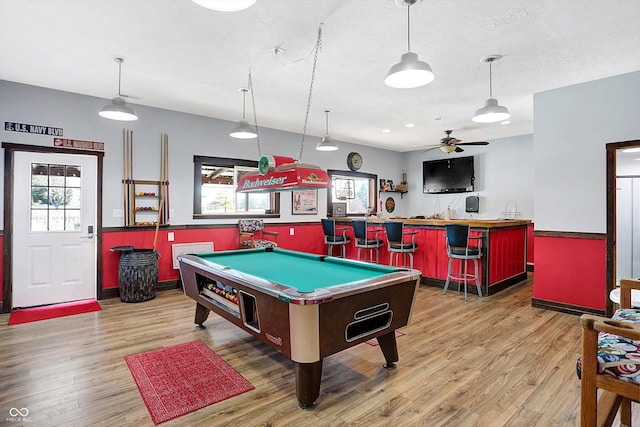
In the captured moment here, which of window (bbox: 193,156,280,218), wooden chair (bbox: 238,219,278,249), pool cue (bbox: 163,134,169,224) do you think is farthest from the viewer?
wooden chair (bbox: 238,219,278,249)

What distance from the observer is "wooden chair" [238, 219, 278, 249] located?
582cm

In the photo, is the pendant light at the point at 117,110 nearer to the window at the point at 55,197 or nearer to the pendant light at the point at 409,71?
the window at the point at 55,197

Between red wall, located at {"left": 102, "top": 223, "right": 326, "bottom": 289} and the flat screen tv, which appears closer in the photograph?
red wall, located at {"left": 102, "top": 223, "right": 326, "bottom": 289}

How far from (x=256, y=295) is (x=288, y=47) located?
2.35 meters

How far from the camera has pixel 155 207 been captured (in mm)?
5145

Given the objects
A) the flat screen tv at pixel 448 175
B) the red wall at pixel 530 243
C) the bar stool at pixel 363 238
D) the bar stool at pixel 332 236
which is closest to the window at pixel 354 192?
the bar stool at pixel 332 236

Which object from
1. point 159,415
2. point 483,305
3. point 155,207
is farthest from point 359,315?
point 155,207

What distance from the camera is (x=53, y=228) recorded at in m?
4.43

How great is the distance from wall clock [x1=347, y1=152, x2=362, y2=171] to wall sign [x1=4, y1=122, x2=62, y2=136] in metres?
5.48

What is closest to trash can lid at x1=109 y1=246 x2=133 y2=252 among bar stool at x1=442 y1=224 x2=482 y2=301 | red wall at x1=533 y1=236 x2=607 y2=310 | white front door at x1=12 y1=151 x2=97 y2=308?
white front door at x1=12 y1=151 x2=97 y2=308

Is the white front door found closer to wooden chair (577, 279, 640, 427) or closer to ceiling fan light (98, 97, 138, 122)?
ceiling fan light (98, 97, 138, 122)

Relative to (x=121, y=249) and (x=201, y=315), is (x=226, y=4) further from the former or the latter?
(x=121, y=249)

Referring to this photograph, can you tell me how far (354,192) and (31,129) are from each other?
615 cm

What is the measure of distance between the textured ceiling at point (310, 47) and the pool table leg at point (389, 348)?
2.60 metres
